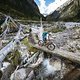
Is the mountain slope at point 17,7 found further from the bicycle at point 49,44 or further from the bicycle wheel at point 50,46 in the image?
the bicycle wheel at point 50,46

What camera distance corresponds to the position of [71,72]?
Result: 688 inches

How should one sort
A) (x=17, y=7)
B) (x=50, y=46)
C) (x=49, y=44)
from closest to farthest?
(x=50, y=46) → (x=49, y=44) → (x=17, y=7)

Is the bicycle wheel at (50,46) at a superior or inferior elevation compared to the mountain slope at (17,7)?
superior

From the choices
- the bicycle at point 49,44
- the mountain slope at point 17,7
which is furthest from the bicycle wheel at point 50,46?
the mountain slope at point 17,7

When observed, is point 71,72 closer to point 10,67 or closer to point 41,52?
point 10,67

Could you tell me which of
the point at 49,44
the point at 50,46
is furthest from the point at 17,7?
the point at 50,46

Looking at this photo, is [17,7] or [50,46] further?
[17,7]

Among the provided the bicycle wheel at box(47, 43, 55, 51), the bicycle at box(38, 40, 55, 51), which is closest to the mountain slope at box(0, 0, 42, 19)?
the bicycle at box(38, 40, 55, 51)

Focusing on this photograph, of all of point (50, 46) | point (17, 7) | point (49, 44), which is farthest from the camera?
point (17, 7)

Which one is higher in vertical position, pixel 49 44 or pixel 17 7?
pixel 49 44

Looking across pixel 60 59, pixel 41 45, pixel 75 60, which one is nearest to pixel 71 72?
pixel 75 60

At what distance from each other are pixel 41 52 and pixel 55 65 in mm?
4105

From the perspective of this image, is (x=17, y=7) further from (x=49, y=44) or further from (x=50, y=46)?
(x=50, y=46)

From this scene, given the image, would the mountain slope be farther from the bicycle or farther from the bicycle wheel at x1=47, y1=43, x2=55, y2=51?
the bicycle wheel at x1=47, y1=43, x2=55, y2=51
